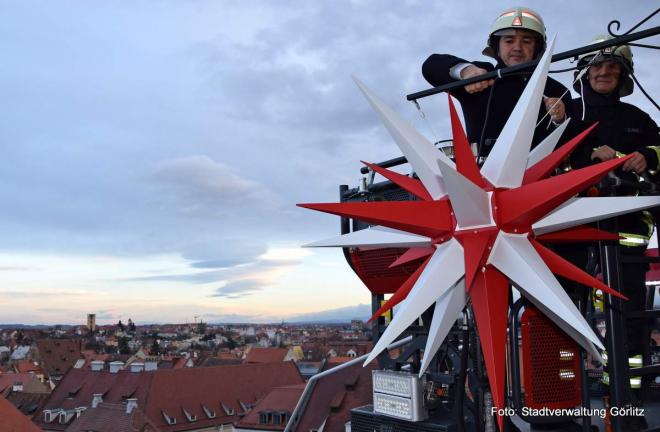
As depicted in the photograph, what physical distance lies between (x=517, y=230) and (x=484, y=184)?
0.26 metres

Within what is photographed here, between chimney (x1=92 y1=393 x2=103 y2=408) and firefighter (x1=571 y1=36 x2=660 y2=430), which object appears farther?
chimney (x1=92 y1=393 x2=103 y2=408)

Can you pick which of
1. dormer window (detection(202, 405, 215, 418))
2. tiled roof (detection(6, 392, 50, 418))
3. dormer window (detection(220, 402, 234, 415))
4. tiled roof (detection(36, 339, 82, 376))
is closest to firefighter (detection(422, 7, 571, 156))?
dormer window (detection(202, 405, 215, 418))

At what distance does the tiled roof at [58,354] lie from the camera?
9344 centimetres

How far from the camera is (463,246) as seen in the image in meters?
3.11

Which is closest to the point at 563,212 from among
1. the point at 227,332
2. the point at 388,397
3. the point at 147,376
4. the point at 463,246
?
the point at 463,246

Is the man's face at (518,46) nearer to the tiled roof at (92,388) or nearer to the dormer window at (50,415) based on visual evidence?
the tiled roof at (92,388)

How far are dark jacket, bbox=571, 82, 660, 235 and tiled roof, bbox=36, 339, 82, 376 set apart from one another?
98.5 meters

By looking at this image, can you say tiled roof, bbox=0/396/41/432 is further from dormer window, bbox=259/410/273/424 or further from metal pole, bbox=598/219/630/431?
metal pole, bbox=598/219/630/431

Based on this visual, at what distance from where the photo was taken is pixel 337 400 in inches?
1670

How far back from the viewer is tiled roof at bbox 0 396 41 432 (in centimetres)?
3142

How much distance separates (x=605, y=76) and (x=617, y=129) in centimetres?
35

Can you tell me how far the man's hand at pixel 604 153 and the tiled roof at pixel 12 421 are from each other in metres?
33.7

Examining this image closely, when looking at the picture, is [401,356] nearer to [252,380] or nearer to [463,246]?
Answer: [463,246]

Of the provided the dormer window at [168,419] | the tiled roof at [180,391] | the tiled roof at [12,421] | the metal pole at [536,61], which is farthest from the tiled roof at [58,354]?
the metal pole at [536,61]
